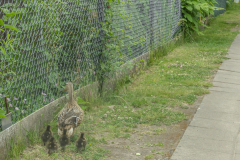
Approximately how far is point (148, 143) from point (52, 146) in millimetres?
1380

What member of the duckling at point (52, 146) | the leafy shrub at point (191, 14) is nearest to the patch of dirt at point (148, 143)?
the duckling at point (52, 146)

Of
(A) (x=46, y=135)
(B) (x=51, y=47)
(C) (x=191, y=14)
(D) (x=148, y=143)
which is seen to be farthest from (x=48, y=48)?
(C) (x=191, y=14)

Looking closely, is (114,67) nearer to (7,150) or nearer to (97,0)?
(97,0)

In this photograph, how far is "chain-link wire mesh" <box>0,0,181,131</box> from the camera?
13.0 ft

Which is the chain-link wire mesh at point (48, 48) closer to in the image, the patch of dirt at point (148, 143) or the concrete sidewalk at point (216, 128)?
the patch of dirt at point (148, 143)

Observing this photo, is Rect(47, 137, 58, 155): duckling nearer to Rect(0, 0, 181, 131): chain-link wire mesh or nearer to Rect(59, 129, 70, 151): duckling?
Rect(59, 129, 70, 151): duckling

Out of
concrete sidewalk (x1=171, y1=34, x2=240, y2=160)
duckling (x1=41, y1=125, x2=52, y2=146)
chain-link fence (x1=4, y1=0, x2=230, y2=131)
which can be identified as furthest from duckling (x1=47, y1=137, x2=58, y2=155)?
concrete sidewalk (x1=171, y1=34, x2=240, y2=160)

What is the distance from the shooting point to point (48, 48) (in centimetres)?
461

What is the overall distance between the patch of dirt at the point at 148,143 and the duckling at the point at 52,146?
2.26 feet

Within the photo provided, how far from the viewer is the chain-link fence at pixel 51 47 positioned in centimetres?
397

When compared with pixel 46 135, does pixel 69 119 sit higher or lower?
higher

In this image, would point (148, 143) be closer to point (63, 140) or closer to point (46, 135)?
point (63, 140)

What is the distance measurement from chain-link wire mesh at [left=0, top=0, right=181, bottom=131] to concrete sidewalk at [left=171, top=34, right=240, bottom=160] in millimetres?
2121

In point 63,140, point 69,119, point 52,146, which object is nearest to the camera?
point 52,146
